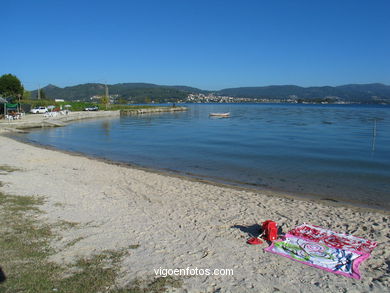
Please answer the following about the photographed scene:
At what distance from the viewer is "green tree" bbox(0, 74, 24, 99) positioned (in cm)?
7006

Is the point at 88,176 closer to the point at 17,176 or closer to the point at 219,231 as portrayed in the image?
the point at 17,176

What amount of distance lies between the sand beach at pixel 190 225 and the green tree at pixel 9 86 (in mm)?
67921

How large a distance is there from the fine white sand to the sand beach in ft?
0.06

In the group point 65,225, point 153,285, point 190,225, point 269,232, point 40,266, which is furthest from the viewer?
point 190,225

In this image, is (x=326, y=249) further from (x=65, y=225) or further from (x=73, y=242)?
(x=65, y=225)

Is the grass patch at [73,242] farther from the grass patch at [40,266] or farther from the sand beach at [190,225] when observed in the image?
the grass patch at [40,266]

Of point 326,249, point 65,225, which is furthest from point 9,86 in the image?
point 326,249

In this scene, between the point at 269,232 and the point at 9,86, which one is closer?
the point at 269,232

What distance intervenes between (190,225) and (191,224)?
7 centimetres

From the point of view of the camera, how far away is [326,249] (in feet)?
20.4

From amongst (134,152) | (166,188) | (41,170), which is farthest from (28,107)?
(166,188)

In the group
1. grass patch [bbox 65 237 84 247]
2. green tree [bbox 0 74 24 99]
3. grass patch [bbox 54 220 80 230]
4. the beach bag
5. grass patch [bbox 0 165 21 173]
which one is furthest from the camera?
green tree [bbox 0 74 24 99]

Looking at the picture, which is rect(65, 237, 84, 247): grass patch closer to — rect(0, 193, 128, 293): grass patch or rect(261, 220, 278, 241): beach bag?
rect(0, 193, 128, 293): grass patch

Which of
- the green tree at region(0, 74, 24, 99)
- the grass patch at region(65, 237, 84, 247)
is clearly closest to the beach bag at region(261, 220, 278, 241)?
the grass patch at region(65, 237, 84, 247)
